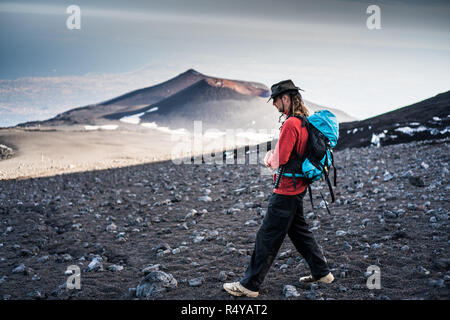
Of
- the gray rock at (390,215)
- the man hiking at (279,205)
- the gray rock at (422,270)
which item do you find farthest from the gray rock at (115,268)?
the gray rock at (390,215)

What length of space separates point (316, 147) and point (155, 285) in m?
2.91

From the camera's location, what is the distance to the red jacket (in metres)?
4.38

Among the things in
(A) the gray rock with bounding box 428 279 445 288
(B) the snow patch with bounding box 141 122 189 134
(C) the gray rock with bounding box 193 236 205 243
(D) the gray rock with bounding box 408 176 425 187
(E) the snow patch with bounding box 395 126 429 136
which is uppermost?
(B) the snow patch with bounding box 141 122 189 134

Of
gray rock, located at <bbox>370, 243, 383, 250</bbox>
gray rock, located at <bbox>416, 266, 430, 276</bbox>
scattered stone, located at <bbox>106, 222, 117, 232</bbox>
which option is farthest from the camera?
scattered stone, located at <bbox>106, 222, 117, 232</bbox>

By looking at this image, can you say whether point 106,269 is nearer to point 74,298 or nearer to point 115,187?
point 74,298

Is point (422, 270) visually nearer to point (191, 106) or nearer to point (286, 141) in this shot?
point (286, 141)

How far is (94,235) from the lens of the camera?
8094 millimetres

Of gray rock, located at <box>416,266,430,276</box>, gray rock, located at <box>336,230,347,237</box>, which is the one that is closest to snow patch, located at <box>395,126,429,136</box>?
gray rock, located at <box>336,230,347,237</box>

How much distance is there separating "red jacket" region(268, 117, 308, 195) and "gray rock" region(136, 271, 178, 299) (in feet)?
6.79

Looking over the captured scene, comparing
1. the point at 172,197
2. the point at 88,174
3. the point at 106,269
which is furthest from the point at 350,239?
the point at 88,174

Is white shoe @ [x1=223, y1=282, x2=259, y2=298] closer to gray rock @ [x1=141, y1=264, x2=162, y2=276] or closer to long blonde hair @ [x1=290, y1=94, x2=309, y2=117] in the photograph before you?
gray rock @ [x1=141, y1=264, x2=162, y2=276]

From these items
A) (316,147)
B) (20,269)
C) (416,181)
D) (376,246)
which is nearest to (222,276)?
(316,147)

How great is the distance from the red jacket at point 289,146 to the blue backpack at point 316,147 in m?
0.06
